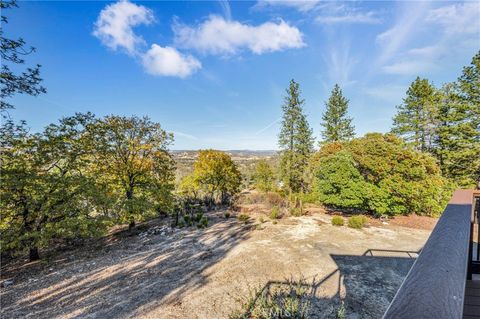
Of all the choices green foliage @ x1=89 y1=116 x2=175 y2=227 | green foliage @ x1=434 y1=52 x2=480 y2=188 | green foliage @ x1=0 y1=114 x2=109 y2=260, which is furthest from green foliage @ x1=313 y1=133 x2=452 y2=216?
green foliage @ x1=0 y1=114 x2=109 y2=260

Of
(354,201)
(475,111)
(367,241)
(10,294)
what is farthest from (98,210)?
(475,111)

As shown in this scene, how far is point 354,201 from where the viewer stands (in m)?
12.1

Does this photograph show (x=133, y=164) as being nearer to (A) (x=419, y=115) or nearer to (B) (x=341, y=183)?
(B) (x=341, y=183)

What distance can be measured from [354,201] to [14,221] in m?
14.5

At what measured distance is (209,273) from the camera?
23.3ft

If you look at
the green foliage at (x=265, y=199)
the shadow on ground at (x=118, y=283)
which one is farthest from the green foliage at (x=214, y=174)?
the shadow on ground at (x=118, y=283)

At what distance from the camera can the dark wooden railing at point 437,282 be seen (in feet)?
2.27

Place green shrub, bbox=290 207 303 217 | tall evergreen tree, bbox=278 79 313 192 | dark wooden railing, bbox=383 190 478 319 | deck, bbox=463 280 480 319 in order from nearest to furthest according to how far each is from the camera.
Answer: dark wooden railing, bbox=383 190 478 319, deck, bbox=463 280 480 319, green shrub, bbox=290 207 303 217, tall evergreen tree, bbox=278 79 313 192

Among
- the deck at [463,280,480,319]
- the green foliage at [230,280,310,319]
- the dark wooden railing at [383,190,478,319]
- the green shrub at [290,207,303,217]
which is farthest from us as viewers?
the green shrub at [290,207,303,217]

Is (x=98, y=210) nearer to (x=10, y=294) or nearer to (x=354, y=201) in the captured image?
(x=10, y=294)

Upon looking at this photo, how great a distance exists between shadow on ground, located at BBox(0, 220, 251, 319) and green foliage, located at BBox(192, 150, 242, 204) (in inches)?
361

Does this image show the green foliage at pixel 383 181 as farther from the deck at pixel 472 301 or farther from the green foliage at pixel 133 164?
the deck at pixel 472 301

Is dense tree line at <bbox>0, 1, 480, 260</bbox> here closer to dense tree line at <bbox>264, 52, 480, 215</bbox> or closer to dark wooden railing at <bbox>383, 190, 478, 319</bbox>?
dense tree line at <bbox>264, 52, 480, 215</bbox>

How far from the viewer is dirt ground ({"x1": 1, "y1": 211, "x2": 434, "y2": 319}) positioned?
5410mm
